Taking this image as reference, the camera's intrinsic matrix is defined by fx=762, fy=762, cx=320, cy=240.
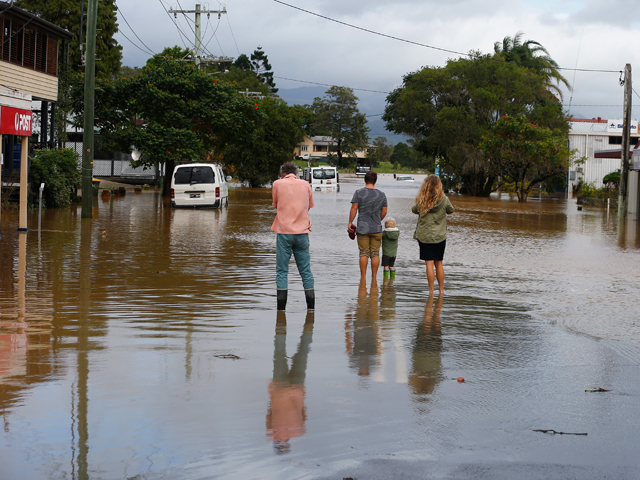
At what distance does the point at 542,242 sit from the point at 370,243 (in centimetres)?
912

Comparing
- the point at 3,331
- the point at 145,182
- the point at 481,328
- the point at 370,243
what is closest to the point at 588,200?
the point at 145,182

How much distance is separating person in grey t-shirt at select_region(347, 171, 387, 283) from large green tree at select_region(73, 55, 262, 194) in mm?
25598

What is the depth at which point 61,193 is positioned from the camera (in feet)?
85.6

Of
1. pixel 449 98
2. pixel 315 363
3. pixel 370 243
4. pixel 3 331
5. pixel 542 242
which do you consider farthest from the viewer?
pixel 449 98

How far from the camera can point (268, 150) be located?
195ft

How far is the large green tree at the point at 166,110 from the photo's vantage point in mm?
35938

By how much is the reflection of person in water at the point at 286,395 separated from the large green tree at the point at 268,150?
52.5m

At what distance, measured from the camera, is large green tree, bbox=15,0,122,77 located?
173 ft

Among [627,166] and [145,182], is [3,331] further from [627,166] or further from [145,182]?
[145,182]

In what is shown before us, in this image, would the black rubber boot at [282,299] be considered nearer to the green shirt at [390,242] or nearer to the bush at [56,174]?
the green shirt at [390,242]

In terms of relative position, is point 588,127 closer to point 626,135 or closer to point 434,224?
point 626,135

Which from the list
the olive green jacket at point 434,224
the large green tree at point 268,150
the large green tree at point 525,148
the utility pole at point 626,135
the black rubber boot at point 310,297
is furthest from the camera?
the large green tree at point 268,150

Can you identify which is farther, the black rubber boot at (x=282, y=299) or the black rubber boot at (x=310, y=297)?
the black rubber boot at (x=310, y=297)

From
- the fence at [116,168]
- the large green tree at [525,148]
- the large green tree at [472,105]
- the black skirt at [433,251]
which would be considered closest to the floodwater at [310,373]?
the black skirt at [433,251]
